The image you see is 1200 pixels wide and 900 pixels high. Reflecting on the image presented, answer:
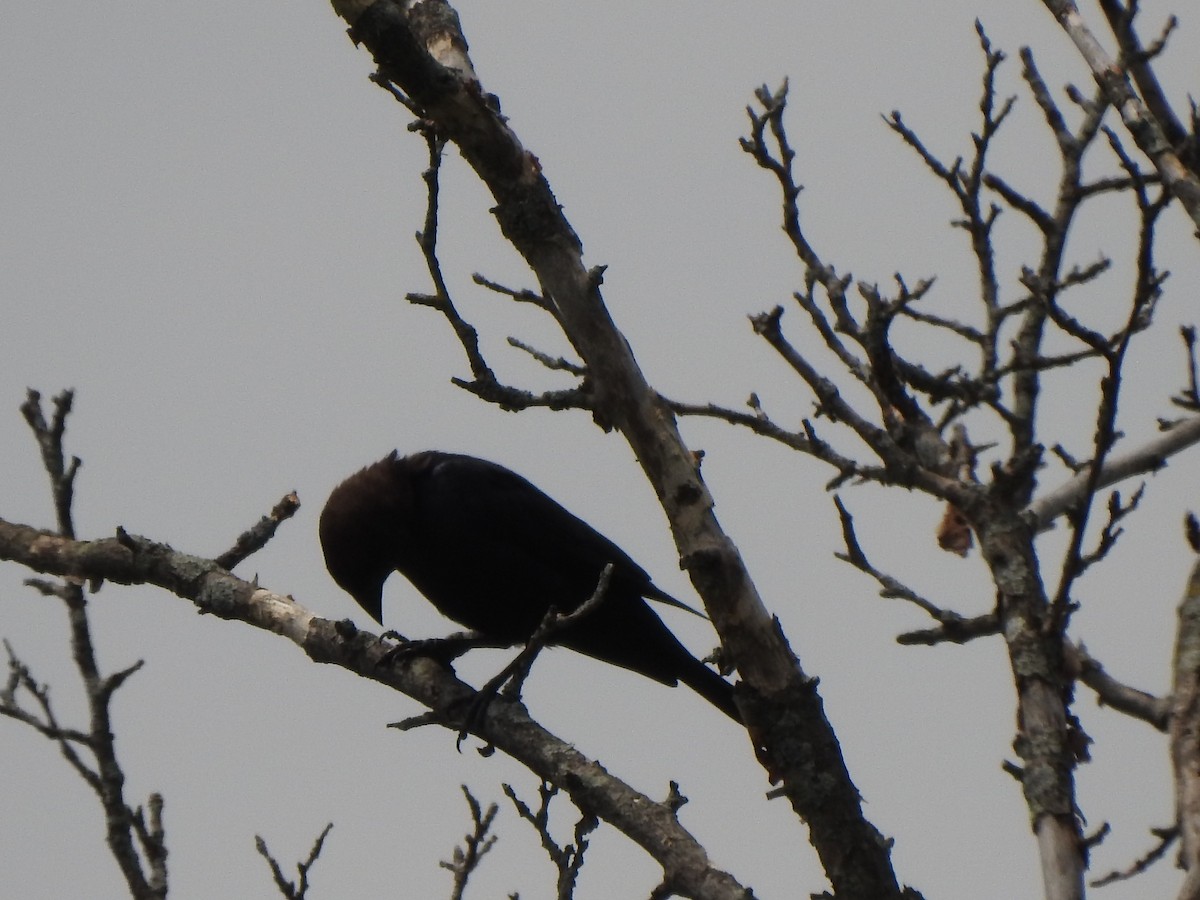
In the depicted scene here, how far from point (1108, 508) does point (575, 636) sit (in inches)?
91.0

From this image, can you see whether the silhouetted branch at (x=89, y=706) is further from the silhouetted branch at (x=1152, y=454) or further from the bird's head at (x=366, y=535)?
the silhouetted branch at (x=1152, y=454)

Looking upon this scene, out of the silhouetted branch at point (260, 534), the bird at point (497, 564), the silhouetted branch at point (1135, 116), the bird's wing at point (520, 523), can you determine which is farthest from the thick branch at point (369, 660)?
the silhouetted branch at point (1135, 116)

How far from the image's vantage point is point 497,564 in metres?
4.86

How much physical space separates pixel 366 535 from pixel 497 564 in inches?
19.4

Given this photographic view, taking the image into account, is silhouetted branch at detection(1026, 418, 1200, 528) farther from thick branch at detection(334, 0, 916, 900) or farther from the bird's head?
the bird's head

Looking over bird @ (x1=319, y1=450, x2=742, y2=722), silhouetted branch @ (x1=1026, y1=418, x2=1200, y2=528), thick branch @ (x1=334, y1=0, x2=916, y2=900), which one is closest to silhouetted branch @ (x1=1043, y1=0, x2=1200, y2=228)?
silhouetted branch @ (x1=1026, y1=418, x2=1200, y2=528)

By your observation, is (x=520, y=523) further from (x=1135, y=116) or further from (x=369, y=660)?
(x=1135, y=116)

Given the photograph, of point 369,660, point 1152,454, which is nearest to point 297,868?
point 369,660

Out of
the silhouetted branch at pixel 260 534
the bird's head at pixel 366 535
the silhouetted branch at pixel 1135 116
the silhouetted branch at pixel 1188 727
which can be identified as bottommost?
the silhouetted branch at pixel 1188 727

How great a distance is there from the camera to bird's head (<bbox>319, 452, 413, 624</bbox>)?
→ 4941 millimetres

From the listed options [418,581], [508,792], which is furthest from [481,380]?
[418,581]

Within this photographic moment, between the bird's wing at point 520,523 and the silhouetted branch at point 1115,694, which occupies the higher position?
the bird's wing at point 520,523

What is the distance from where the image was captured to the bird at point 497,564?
4801 millimetres

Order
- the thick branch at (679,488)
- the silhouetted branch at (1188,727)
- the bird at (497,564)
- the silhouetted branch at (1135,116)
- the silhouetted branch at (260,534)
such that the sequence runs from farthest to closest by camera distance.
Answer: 1. the bird at (497,564)
2. the silhouetted branch at (260,534)
3. the silhouetted branch at (1135,116)
4. the thick branch at (679,488)
5. the silhouetted branch at (1188,727)
